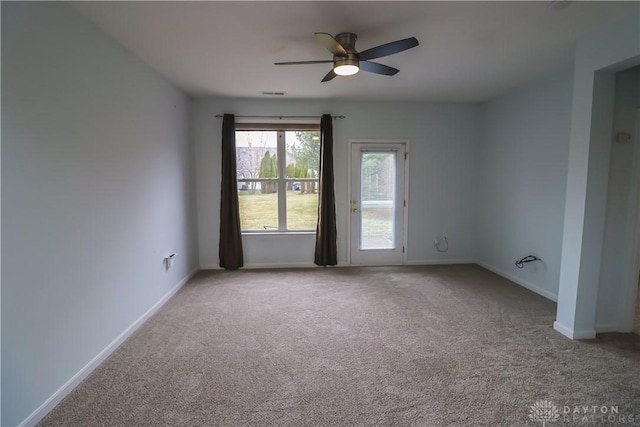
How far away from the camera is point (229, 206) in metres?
4.48

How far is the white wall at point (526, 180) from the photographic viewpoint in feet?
11.1

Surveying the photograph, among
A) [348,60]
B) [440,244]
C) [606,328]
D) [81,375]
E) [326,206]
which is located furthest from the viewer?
[440,244]

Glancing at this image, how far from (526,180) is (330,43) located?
126 inches

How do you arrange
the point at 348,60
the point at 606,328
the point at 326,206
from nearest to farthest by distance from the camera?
1. the point at 348,60
2. the point at 606,328
3. the point at 326,206

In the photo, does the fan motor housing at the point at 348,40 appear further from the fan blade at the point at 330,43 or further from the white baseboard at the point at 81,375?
the white baseboard at the point at 81,375

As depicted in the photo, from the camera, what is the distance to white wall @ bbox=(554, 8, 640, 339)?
2.36 meters

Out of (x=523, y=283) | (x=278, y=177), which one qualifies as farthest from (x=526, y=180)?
(x=278, y=177)

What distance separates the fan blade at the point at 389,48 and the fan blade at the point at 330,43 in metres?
0.18

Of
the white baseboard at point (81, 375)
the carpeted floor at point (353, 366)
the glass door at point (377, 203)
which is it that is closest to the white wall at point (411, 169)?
the glass door at point (377, 203)

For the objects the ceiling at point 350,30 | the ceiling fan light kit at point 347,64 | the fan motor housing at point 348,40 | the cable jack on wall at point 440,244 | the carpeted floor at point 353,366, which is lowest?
the carpeted floor at point 353,366

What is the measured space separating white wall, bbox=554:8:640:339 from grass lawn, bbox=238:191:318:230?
10.4ft

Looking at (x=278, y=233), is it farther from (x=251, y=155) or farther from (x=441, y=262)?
(x=441, y=262)

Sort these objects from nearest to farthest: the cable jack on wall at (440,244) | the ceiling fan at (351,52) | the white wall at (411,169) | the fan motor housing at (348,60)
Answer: the ceiling fan at (351,52) → the fan motor housing at (348,60) → the white wall at (411,169) → the cable jack on wall at (440,244)

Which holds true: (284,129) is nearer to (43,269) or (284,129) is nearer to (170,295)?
(170,295)
